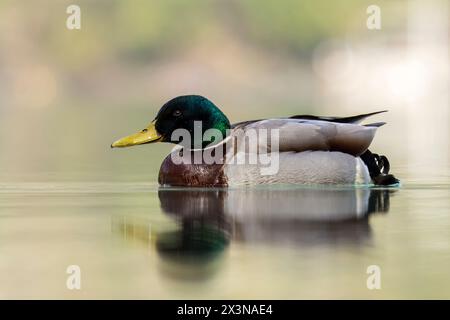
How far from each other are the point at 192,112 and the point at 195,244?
339 centimetres

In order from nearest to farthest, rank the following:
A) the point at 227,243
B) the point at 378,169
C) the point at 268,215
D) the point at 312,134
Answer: the point at 227,243, the point at 268,215, the point at 312,134, the point at 378,169

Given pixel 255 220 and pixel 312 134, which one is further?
pixel 312 134

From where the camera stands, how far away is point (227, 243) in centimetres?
613

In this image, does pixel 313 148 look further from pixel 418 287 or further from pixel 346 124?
pixel 418 287

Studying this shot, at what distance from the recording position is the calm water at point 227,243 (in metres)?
5.08

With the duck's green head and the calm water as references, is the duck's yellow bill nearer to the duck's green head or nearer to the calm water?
the duck's green head

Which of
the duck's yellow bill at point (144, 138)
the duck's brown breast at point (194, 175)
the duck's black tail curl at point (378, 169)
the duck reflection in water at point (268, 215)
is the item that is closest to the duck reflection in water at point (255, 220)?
the duck reflection in water at point (268, 215)

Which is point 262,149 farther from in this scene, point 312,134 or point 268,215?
point 268,215

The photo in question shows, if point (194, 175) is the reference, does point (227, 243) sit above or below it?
below

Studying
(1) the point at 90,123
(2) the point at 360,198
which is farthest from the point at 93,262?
(1) the point at 90,123

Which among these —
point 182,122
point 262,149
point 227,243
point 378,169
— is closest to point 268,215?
point 227,243

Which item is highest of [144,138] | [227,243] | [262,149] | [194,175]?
[144,138]

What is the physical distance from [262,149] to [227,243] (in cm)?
298

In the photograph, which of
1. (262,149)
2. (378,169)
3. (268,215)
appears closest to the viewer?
(268,215)
